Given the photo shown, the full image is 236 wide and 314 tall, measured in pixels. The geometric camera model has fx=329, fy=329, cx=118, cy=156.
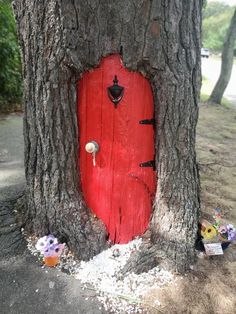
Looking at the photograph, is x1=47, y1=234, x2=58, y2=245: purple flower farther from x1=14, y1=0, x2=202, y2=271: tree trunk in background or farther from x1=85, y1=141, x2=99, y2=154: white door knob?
x1=85, y1=141, x2=99, y2=154: white door knob

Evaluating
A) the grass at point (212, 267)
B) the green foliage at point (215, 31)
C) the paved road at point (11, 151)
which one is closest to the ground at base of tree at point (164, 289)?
the grass at point (212, 267)

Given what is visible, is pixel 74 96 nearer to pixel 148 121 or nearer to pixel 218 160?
pixel 148 121

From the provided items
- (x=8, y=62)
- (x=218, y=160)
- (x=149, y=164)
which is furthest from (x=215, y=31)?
(x=149, y=164)

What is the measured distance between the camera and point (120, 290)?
2.28m

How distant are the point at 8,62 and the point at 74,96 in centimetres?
533

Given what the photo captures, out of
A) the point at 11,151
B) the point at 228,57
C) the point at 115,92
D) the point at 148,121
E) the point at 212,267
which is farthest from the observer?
the point at 228,57

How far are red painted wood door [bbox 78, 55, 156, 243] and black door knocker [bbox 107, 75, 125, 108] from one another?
0.02 m

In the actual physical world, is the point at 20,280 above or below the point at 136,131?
below

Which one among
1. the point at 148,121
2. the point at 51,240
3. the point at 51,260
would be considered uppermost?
the point at 148,121

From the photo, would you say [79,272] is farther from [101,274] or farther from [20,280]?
[20,280]

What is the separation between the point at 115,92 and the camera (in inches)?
87.0

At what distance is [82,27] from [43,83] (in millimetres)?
466

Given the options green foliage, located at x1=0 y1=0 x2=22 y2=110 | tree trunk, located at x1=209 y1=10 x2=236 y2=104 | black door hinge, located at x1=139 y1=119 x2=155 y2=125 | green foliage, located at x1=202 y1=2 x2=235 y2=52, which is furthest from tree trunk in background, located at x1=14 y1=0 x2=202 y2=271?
green foliage, located at x1=202 y1=2 x2=235 y2=52

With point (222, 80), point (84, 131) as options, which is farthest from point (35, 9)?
point (222, 80)
